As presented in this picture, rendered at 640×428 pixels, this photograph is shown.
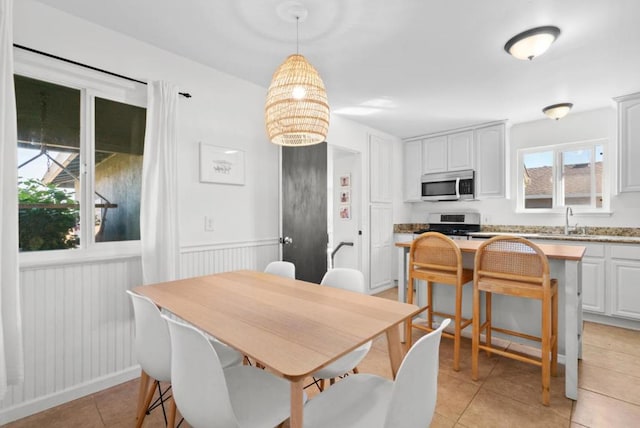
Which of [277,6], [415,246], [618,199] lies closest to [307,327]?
[415,246]

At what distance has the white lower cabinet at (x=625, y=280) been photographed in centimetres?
306

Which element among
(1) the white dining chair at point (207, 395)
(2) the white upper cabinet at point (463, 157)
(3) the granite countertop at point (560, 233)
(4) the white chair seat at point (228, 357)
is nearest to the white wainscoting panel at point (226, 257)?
(4) the white chair seat at point (228, 357)

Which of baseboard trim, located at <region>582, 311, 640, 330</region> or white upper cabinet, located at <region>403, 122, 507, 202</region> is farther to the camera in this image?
white upper cabinet, located at <region>403, 122, 507, 202</region>

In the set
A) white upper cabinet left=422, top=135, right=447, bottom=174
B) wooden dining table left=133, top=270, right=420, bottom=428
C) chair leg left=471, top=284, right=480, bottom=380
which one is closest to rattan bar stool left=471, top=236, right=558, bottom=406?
chair leg left=471, top=284, right=480, bottom=380

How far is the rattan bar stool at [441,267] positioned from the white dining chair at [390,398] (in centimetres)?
123

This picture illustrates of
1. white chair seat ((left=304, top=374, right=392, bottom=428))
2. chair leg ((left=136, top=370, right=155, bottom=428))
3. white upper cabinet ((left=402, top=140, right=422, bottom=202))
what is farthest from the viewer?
white upper cabinet ((left=402, top=140, right=422, bottom=202))

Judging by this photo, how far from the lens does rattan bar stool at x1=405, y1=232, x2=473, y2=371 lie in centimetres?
229

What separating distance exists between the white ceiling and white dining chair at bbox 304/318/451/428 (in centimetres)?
197

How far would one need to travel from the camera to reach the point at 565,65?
2.66 meters

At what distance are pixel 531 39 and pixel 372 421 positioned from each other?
2550mm

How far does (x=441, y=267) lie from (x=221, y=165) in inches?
80.6

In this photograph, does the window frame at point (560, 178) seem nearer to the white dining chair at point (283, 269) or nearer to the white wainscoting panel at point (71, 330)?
the white dining chair at point (283, 269)

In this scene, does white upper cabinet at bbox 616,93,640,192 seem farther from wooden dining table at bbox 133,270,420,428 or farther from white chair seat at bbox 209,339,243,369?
white chair seat at bbox 209,339,243,369

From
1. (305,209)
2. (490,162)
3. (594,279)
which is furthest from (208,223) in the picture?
(594,279)
